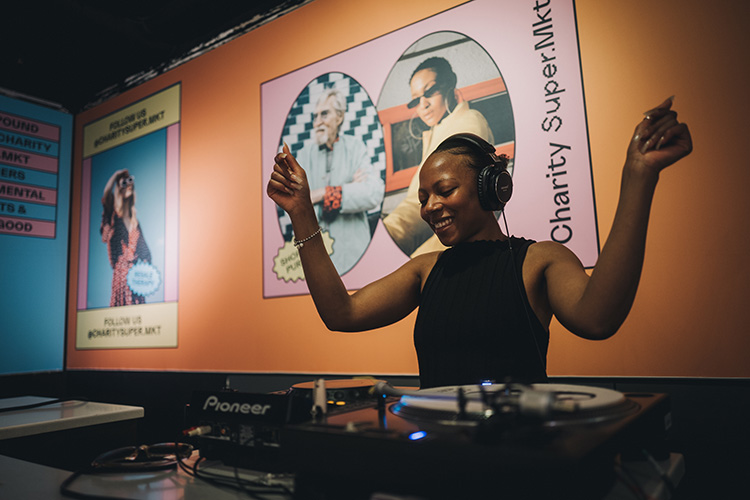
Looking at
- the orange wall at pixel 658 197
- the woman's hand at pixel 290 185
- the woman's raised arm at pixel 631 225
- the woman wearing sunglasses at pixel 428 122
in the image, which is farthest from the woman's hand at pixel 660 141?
the woman wearing sunglasses at pixel 428 122

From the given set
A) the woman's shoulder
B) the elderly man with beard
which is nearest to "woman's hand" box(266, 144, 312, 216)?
the woman's shoulder

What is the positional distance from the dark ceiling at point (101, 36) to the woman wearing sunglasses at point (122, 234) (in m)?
0.66

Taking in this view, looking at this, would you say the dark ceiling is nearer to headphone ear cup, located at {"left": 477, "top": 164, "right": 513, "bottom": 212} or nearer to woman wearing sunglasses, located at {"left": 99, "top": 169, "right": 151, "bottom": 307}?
woman wearing sunglasses, located at {"left": 99, "top": 169, "right": 151, "bottom": 307}

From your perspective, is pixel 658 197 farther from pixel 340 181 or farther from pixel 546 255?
pixel 340 181

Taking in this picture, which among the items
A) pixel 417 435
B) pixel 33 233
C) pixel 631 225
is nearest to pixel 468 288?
pixel 631 225

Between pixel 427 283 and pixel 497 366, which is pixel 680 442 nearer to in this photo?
pixel 497 366

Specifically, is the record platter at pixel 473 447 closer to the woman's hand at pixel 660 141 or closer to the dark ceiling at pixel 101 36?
the woman's hand at pixel 660 141

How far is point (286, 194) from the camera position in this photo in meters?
1.06

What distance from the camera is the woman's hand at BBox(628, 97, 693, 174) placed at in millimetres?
674

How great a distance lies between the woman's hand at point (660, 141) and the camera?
26.5 inches

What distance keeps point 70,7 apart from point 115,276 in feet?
4.88

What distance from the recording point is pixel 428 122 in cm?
184

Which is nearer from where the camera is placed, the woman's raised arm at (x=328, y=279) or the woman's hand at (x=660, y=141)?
the woman's hand at (x=660, y=141)

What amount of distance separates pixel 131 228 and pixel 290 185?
2323 mm
